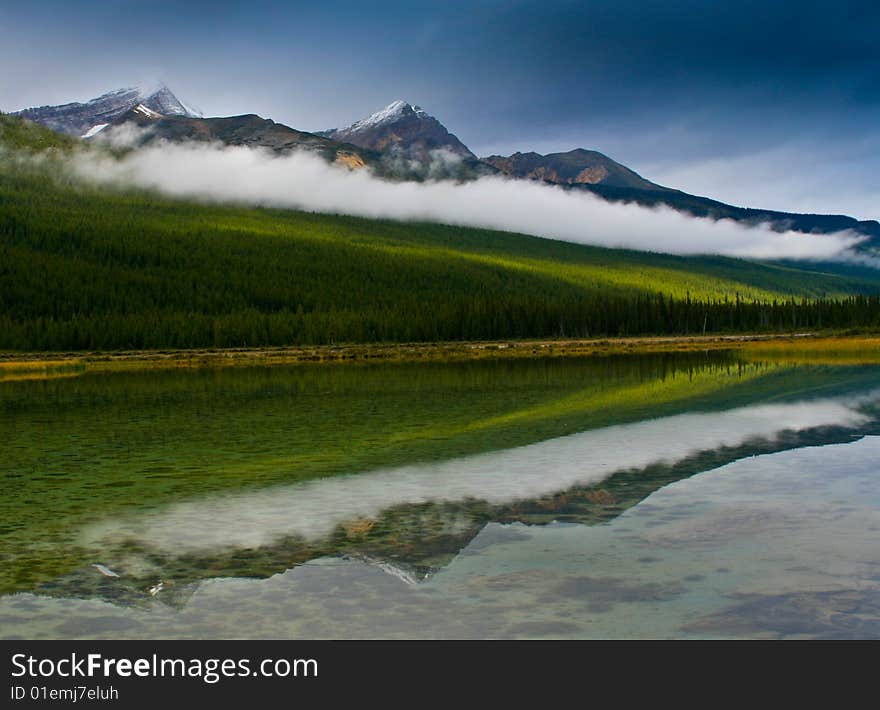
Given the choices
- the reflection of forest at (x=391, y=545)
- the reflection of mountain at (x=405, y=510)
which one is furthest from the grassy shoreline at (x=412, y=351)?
the reflection of forest at (x=391, y=545)

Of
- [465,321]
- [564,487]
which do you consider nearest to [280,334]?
[465,321]

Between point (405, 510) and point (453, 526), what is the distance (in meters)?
1.73

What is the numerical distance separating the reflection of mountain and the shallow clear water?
0.24 ft

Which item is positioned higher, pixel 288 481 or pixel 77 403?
pixel 288 481

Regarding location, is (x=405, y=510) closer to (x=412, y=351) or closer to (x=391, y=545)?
(x=391, y=545)

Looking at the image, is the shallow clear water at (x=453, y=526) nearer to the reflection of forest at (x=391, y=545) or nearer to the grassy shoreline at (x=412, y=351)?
the reflection of forest at (x=391, y=545)

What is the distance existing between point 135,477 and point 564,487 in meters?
11.0

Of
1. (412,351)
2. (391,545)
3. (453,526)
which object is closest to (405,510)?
(453,526)

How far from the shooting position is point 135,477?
23.7 metres

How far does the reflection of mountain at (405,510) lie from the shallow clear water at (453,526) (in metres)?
0.07

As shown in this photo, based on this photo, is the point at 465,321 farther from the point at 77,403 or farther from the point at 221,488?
the point at 221,488

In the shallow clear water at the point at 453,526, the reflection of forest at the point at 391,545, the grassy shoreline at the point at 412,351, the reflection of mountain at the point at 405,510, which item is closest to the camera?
the shallow clear water at the point at 453,526

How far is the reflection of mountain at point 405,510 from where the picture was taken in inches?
570

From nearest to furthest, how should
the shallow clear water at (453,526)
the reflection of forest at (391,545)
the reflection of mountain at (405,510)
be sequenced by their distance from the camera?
1. the shallow clear water at (453,526)
2. the reflection of forest at (391,545)
3. the reflection of mountain at (405,510)
